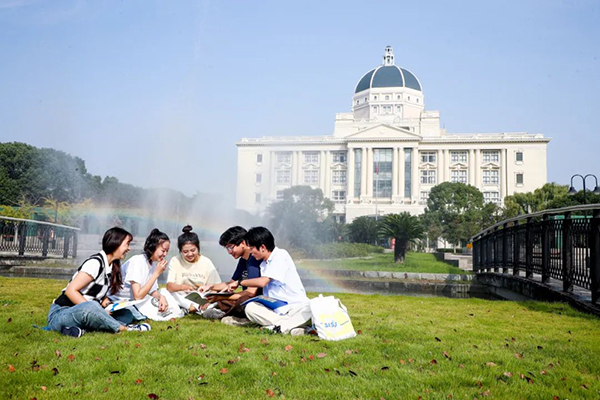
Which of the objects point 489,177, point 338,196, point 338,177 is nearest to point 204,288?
point 338,196

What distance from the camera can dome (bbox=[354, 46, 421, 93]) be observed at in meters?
93.2

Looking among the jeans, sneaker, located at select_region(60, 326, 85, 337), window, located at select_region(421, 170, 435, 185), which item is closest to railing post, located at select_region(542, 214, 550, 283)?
the jeans

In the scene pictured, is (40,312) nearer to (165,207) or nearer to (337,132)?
(165,207)

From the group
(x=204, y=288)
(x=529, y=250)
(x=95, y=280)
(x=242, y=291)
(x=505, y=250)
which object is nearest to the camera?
(x=95, y=280)

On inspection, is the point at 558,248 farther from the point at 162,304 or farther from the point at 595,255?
the point at 162,304

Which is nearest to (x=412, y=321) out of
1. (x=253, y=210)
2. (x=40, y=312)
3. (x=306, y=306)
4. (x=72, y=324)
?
(x=306, y=306)

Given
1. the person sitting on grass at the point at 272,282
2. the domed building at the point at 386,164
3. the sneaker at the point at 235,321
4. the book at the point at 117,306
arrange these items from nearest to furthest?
the book at the point at 117,306
the person sitting on grass at the point at 272,282
the sneaker at the point at 235,321
the domed building at the point at 386,164

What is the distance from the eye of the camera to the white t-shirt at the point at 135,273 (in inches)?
241

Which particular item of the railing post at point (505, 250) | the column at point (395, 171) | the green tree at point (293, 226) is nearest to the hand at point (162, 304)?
the railing post at point (505, 250)

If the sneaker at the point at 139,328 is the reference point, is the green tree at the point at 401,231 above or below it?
above

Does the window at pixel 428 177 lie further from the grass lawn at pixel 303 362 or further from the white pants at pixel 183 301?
the white pants at pixel 183 301

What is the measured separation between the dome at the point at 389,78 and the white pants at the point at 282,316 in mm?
91578

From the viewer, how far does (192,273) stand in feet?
22.8

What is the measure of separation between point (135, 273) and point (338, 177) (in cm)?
8053
